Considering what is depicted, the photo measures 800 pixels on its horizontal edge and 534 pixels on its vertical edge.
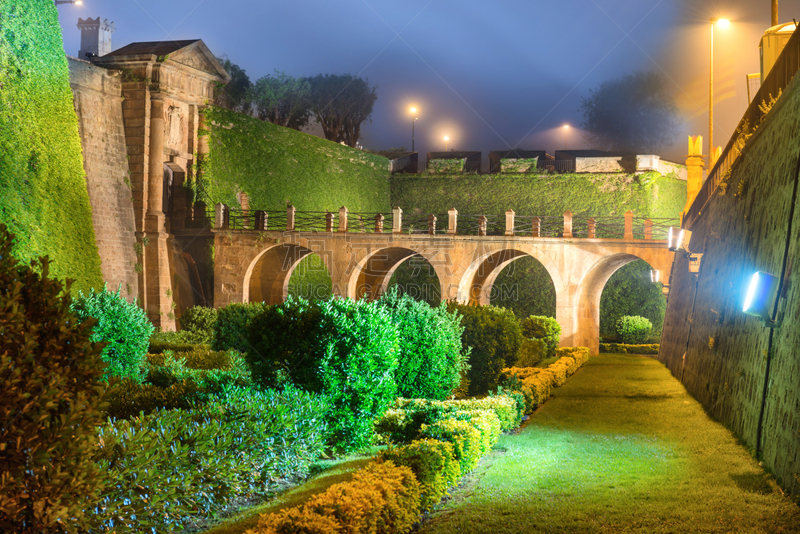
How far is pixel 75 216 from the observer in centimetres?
2120

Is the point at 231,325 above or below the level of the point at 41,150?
below

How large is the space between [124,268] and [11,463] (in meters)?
23.2

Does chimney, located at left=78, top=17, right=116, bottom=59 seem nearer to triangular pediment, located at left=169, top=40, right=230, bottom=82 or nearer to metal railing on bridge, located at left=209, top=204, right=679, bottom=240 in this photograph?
triangular pediment, located at left=169, top=40, right=230, bottom=82

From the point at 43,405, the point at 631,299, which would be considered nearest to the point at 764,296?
the point at 43,405

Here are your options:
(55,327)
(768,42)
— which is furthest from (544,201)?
(55,327)

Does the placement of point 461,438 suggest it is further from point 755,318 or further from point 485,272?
point 485,272

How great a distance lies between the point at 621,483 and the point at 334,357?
156 inches

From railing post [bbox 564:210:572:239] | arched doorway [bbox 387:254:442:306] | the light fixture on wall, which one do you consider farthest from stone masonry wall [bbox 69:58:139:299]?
the light fixture on wall

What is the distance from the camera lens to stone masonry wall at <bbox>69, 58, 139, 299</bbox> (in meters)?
23.5

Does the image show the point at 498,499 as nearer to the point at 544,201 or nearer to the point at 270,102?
the point at 544,201

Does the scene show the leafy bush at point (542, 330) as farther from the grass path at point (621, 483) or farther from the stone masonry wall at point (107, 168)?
the stone masonry wall at point (107, 168)

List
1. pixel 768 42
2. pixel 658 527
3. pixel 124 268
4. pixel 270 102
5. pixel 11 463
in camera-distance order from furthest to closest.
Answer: pixel 270 102 → pixel 124 268 → pixel 768 42 → pixel 658 527 → pixel 11 463

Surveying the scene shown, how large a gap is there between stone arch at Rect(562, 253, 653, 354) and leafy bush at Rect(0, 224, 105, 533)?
25.0 m

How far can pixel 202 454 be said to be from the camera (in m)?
5.98
